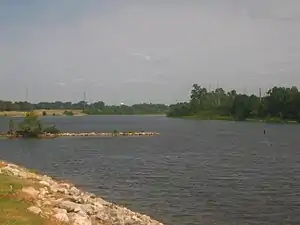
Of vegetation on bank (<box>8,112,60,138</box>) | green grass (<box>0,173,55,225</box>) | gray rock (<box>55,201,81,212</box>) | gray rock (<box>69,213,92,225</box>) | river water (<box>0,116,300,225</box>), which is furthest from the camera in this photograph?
vegetation on bank (<box>8,112,60,138</box>)

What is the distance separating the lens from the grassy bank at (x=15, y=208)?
752 inches

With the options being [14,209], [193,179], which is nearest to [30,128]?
[193,179]

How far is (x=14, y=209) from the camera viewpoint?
21031 millimetres

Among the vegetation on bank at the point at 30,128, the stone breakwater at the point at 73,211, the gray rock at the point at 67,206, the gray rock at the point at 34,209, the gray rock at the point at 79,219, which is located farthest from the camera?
the vegetation on bank at the point at 30,128

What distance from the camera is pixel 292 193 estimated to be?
1582 inches

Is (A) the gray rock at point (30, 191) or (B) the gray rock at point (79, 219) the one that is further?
(A) the gray rock at point (30, 191)

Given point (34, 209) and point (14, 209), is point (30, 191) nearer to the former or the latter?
point (34, 209)

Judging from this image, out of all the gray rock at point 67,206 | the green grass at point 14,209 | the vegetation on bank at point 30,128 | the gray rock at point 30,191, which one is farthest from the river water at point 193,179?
the vegetation on bank at point 30,128

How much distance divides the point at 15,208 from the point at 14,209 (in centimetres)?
25

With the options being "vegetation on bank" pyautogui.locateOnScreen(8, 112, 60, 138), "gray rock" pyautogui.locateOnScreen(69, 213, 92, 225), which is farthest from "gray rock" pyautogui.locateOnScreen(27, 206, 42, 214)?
"vegetation on bank" pyautogui.locateOnScreen(8, 112, 60, 138)

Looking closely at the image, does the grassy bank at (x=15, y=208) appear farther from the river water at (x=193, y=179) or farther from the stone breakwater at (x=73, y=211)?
the river water at (x=193, y=179)

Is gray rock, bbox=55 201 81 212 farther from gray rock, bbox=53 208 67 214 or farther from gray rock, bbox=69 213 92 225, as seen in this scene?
gray rock, bbox=69 213 92 225

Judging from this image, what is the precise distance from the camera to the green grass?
19.0 metres

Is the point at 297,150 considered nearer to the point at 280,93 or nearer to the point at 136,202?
the point at 136,202
